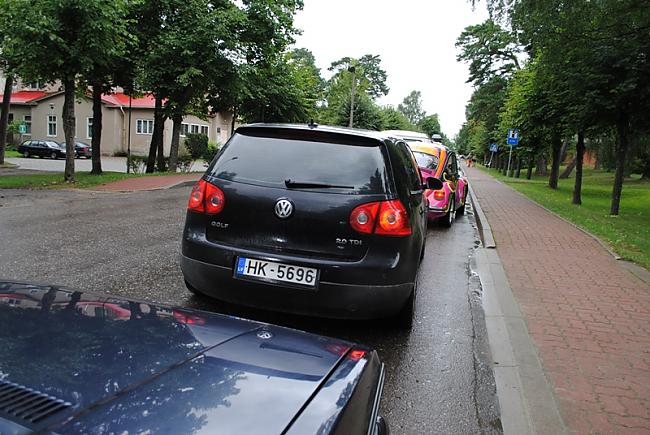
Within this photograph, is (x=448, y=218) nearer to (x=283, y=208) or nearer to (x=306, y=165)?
(x=306, y=165)

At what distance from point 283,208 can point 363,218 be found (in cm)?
61

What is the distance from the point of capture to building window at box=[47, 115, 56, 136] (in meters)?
47.8

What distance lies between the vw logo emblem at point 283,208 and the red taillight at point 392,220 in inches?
26.4

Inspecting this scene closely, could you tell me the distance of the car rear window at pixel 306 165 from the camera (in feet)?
13.1

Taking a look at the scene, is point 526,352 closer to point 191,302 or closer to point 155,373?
point 191,302

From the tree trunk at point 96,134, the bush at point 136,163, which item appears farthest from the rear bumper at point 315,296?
the bush at point 136,163

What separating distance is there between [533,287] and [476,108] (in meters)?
48.0

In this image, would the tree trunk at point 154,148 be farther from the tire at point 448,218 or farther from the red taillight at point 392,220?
the red taillight at point 392,220

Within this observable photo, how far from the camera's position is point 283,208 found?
389 cm

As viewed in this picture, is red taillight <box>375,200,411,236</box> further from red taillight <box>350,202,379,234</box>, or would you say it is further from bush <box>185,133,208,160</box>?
bush <box>185,133,208,160</box>

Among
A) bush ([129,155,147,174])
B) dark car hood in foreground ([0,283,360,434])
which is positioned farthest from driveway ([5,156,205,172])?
dark car hood in foreground ([0,283,360,434])

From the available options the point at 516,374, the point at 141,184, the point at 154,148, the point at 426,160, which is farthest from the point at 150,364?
the point at 154,148

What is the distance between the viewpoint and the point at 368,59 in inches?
4205

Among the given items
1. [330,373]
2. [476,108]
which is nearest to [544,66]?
[330,373]
